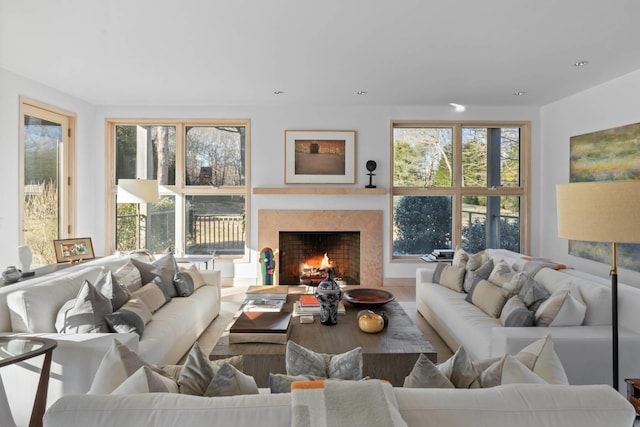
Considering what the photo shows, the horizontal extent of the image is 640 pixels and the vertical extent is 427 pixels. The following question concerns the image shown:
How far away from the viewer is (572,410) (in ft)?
3.84

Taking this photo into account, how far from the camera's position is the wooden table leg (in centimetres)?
205

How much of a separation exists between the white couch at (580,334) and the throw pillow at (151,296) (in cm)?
241

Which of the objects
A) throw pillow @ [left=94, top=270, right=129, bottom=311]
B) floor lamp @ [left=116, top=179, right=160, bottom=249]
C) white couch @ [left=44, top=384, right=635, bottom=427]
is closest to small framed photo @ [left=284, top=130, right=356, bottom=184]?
floor lamp @ [left=116, top=179, right=160, bottom=249]

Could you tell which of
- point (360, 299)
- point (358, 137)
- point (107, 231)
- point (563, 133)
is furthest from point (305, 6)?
point (107, 231)

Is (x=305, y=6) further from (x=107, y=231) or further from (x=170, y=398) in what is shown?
(x=107, y=231)

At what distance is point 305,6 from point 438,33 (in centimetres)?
112

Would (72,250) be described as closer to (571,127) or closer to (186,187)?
(186,187)

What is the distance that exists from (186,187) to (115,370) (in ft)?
15.6

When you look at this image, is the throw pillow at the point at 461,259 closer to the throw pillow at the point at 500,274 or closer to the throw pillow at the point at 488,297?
the throw pillow at the point at 500,274

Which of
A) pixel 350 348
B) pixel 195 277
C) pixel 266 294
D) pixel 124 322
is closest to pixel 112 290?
pixel 124 322

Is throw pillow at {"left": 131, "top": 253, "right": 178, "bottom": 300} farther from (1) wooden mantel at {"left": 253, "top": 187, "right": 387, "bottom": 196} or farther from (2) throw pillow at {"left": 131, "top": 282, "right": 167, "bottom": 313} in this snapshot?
(1) wooden mantel at {"left": 253, "top": 187, "right": 387, "bottom": 196}

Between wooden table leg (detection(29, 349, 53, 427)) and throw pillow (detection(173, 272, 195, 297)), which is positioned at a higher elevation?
throw pillow (detection(173, 272, 195, 297))

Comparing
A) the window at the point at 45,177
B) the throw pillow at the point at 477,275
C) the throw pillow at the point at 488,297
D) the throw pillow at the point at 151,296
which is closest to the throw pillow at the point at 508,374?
the throw pillow at the point at 488,297

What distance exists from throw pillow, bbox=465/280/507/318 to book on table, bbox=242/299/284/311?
5.39 feet
